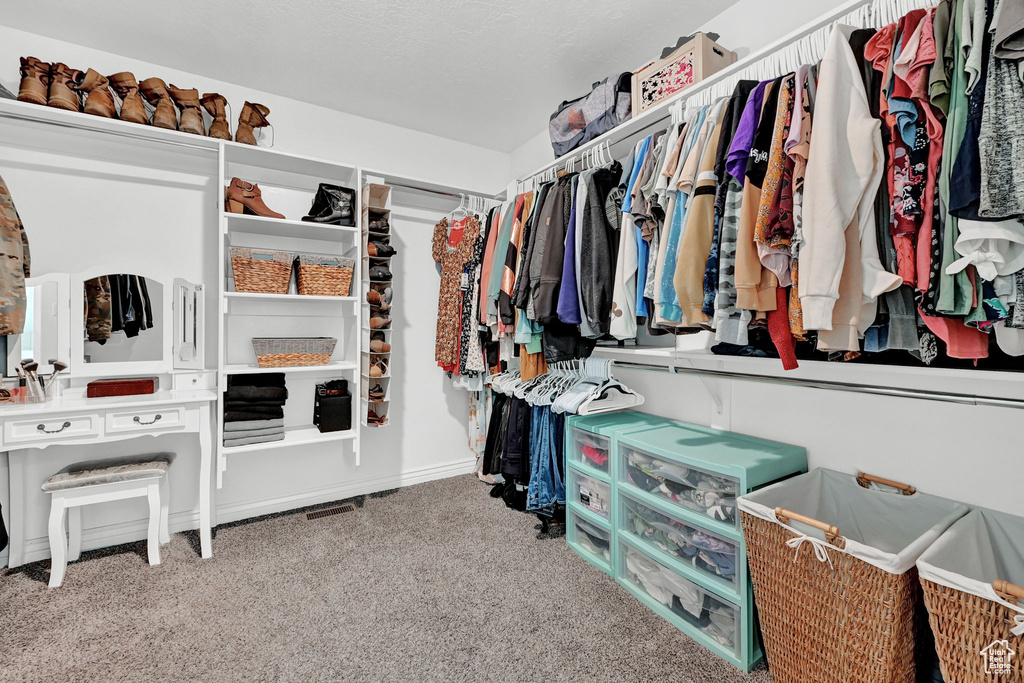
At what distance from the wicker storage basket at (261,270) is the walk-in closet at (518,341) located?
0.03 m

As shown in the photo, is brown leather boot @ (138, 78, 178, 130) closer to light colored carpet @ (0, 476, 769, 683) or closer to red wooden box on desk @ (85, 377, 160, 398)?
red wooden box on desk @ (85, 377, 160, 398)

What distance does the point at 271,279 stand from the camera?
94.0 inches

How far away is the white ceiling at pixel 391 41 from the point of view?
6.46ft

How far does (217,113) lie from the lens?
2361 millimetres

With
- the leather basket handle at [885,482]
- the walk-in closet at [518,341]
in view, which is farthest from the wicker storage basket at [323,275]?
the leather basket handle at [885,482]

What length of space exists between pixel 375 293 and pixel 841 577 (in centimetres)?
241

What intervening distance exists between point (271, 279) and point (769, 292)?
232cm

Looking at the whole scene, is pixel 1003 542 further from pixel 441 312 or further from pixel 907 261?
pixel 441 312

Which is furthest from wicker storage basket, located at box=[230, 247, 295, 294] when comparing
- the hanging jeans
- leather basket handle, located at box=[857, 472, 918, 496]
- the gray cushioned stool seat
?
leather basket handle, located at box=[857, 472, 918, 496]

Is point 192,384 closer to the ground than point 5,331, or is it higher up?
closer to the ground

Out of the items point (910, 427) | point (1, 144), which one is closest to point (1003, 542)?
point (910, 427)

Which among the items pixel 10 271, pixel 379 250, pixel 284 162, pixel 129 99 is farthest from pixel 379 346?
pixel 129 99

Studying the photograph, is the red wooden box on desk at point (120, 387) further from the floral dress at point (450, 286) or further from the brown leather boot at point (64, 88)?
the floral dress at point (450, 286)

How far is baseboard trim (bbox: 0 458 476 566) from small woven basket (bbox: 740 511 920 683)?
2.29 m
